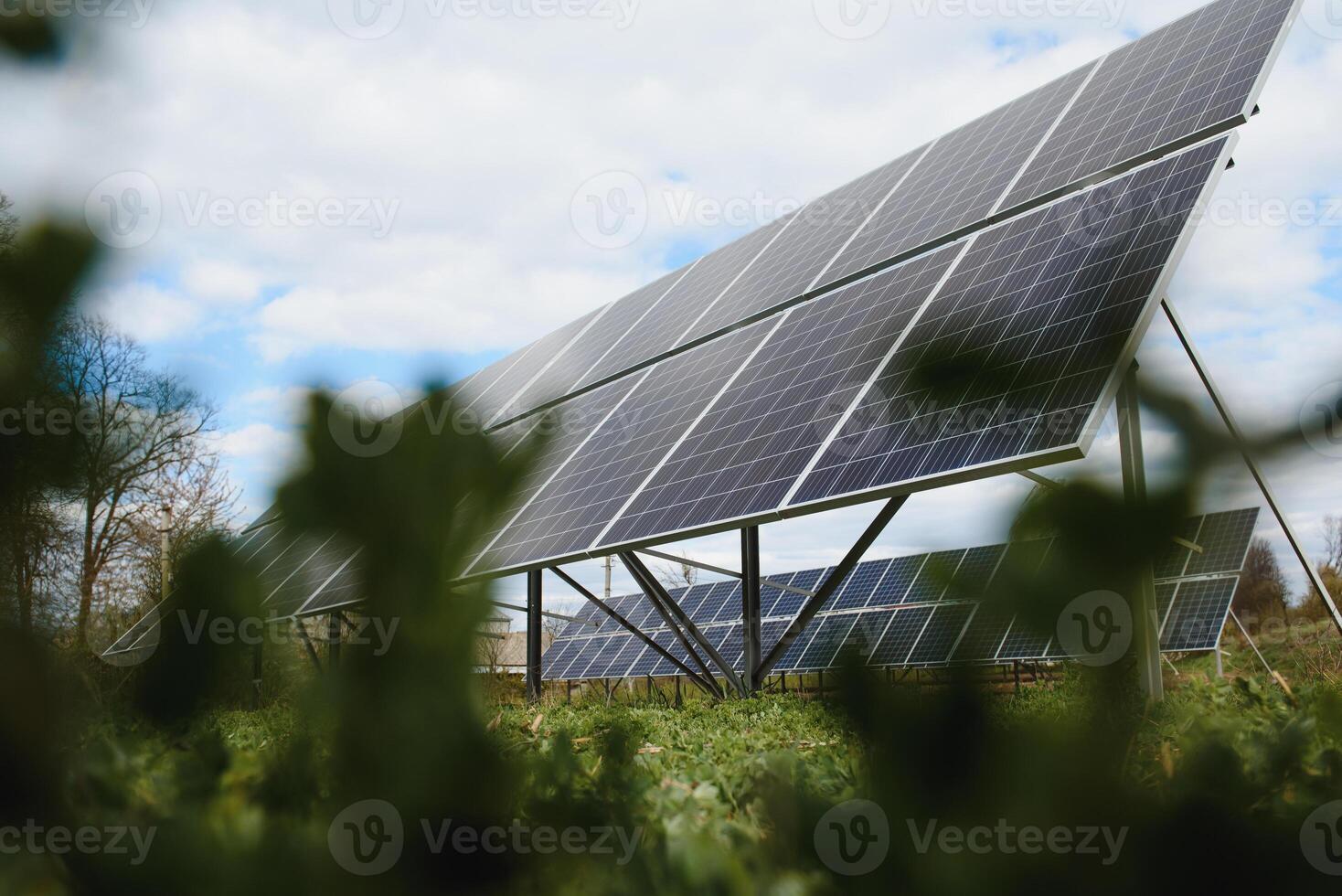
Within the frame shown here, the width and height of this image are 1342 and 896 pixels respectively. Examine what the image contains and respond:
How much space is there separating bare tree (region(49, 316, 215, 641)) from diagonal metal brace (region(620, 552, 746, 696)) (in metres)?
7.50

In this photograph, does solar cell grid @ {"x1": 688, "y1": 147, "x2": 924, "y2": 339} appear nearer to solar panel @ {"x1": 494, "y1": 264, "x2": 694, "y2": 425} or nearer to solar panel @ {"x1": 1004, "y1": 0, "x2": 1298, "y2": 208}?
solar panel @ {"x1": 494, "y1": 264, "x2": 694, "y2": 425}

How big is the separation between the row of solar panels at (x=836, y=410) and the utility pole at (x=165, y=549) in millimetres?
2808

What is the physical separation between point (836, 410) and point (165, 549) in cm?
674

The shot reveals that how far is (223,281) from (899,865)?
1.20 m

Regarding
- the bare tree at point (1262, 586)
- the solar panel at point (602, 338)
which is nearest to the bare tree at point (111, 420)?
the bare tree at point (1262, 586)

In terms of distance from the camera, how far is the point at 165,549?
1.44m

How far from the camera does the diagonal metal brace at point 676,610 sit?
30.2ft

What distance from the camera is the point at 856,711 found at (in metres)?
0.94

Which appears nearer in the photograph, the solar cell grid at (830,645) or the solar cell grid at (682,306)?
the solar cell grid at (830,645)

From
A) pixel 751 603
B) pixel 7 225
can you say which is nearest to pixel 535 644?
pixel 751 603

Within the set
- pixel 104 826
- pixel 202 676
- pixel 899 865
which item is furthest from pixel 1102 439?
pixel 202 676

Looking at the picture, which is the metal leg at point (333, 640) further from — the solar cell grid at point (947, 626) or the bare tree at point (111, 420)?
the solar cell grid at point (947, 626)

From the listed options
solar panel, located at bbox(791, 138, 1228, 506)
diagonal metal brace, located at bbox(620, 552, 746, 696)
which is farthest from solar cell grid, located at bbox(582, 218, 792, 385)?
solar panel, located at bbox(791, 138, 1228, 506)

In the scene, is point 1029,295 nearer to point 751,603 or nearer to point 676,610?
point 751,603
